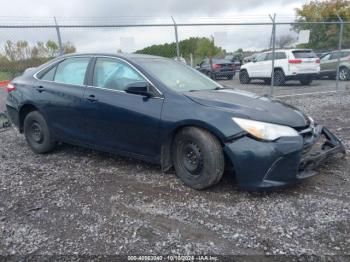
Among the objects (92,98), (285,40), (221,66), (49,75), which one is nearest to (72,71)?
(49,75)

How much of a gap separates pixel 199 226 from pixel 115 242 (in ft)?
2.56

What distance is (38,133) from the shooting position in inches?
217

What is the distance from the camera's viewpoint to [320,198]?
3721 mm

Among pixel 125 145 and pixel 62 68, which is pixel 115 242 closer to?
pixel 125 145

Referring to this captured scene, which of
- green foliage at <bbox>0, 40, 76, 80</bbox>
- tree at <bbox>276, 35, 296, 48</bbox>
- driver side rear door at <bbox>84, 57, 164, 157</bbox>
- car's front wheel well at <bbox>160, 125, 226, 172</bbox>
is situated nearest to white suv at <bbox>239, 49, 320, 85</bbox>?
tree at <bbox>276, 35, 296, 48</bbox>

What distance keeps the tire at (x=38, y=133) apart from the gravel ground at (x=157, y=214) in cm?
56

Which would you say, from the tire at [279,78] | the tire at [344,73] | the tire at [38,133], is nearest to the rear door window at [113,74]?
the tire at [38,133]

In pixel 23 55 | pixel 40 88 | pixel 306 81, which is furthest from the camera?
pixel 306 81

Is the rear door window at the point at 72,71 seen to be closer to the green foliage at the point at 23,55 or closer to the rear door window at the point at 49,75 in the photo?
the rear door window at the point at 49,75

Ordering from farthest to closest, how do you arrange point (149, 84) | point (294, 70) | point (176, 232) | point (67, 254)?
point (294, 70)
point (149, 84)
point (176, 232)
point (67, 254)

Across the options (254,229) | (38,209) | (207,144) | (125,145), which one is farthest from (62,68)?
(254,229)

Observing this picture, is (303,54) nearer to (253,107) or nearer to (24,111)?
(253,107)

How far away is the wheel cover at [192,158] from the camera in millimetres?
3871

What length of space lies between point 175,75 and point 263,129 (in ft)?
5.25
